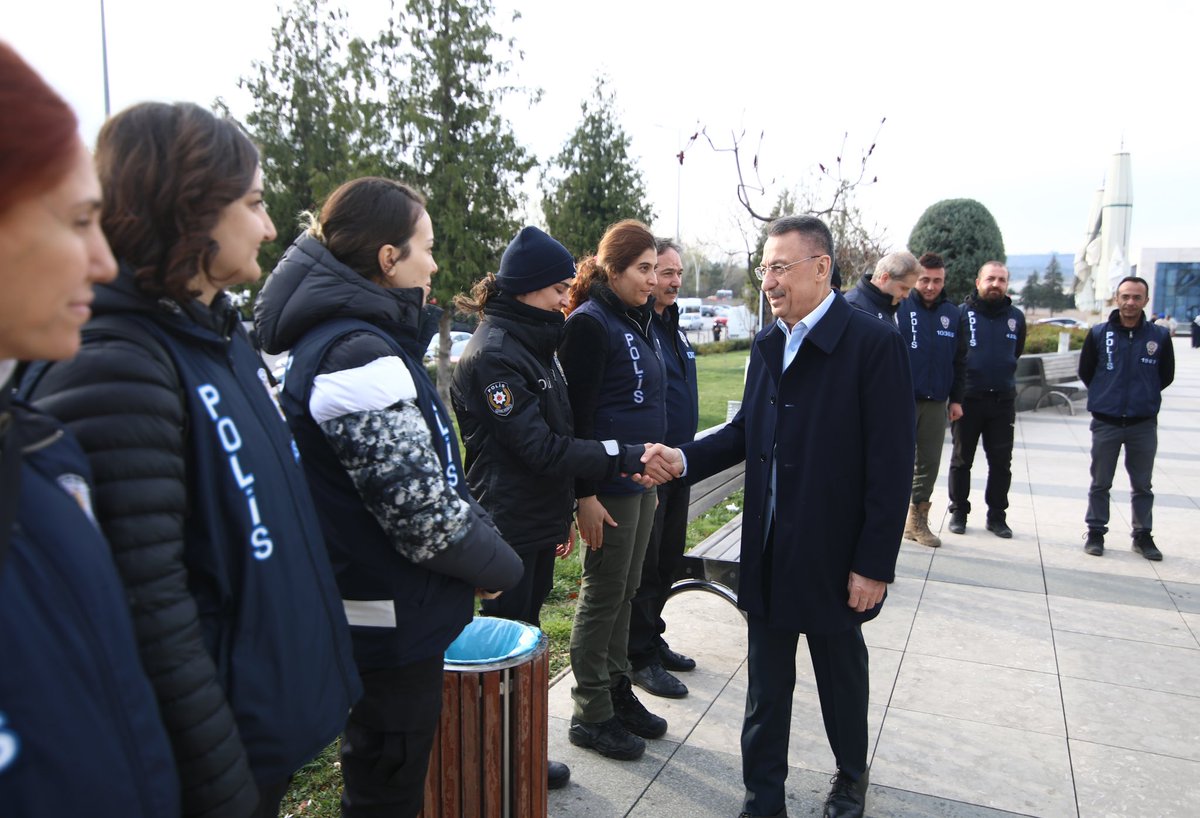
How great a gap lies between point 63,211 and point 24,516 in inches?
15.3

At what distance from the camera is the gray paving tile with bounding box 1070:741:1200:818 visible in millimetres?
3145

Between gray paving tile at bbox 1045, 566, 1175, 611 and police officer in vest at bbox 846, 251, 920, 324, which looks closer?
gray paving tile at bbox 1045, 566, 1175, 611

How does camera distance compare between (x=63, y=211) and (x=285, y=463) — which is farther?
(x=285, y=463)

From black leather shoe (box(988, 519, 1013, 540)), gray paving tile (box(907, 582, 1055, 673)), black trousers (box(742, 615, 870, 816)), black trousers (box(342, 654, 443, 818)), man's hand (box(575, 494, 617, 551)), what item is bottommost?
gray paving tile (box(907, 582, 1055, 673))

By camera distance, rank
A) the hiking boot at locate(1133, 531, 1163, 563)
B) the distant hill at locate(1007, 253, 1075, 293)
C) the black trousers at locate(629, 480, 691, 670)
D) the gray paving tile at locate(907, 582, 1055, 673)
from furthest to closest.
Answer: the distant hill at locate(1007, 253, 1075, 293)
the hiking boot at locate(1133, 531, 1163, 563)
the gray paving tile at locate(907, 582, 1055, 673)
the black trousers at locate(629, 480, 691, 670)

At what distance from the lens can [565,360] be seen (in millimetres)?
3535

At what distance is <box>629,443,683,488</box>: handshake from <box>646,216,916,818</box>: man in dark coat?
330 mm

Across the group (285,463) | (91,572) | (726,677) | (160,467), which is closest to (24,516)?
(91,572)

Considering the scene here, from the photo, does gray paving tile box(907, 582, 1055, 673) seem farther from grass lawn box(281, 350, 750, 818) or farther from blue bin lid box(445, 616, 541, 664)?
blue bin lid box(445, 616, 541, 664)

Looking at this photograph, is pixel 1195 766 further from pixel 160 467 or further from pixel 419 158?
pixel 419 158

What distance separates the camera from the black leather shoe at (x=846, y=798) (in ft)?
9.96

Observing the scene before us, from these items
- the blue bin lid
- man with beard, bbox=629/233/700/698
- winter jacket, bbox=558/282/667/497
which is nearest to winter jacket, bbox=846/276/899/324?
man with beard, bbox=629/233/700/698

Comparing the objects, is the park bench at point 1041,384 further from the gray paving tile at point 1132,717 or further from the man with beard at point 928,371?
the gray paving tile at point 1132,717

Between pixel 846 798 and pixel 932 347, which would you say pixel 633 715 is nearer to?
pixel 846 798
